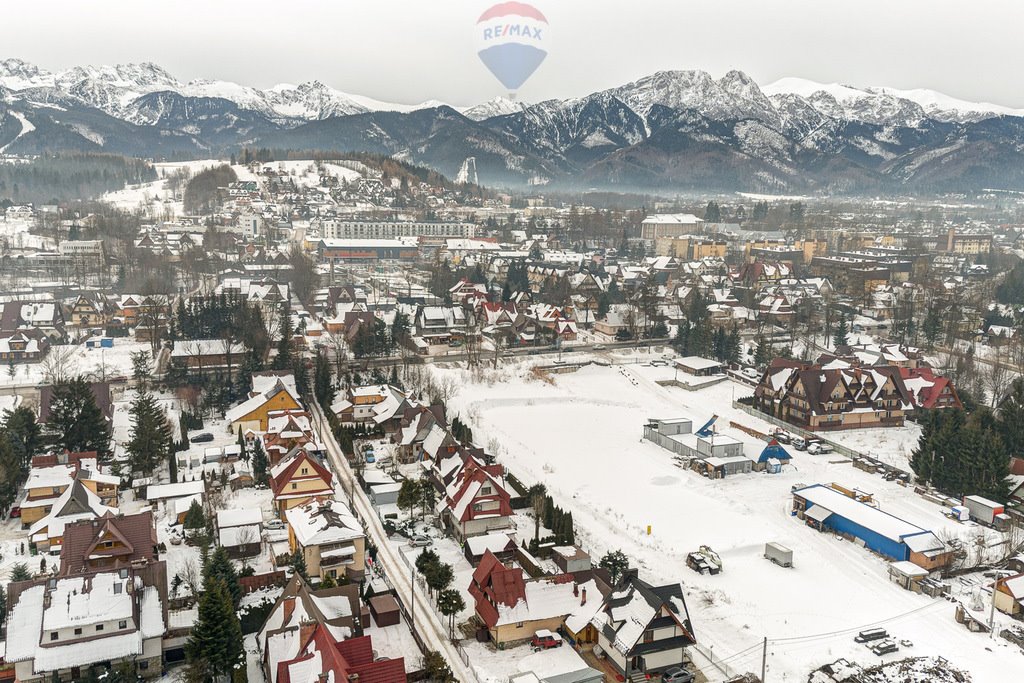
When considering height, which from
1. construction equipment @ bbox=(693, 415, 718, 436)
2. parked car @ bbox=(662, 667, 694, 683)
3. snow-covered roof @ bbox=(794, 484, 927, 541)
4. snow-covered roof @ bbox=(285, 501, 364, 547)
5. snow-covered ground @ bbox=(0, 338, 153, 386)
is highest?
snow-covered roof @ bbox=(285, 501, 364, 547)

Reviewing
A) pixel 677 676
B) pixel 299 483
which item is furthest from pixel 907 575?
pixel 299 483

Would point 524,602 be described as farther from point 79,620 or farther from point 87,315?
point 87,315

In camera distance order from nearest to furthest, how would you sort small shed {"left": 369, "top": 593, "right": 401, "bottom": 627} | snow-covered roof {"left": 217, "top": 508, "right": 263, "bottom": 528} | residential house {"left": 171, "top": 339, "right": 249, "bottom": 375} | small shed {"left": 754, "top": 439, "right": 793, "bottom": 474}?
1. small shed {"left": 369, "top": 593, "right": 401, "bottom": 627}
2. snow-covered roof {"left": 217, "top": 508, "right": 263, "bottom": 528}
3. small shed {"left": 754, "top": 439, "right": 793, "bottom": 474}
4. residential house {"left": 171, "top": 339, "right": 249, "bottom": 375}

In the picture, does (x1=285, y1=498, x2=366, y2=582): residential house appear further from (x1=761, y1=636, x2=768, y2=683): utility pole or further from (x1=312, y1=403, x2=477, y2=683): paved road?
(x1=761, y1=636, x2=768, y2=683): utility pole

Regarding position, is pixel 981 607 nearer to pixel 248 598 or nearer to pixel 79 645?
pixel 248 598

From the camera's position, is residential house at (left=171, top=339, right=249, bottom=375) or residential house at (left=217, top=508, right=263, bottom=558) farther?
residential house at (left=171, top=339, right=249, bottom=375)

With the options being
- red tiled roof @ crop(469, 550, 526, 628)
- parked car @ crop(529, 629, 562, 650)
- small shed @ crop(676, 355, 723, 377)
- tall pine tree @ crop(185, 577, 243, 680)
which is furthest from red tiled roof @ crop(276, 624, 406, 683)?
small shed @ crop(676, 355, 723, 377)

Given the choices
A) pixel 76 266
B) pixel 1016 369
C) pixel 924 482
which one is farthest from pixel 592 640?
pixel 76 266
